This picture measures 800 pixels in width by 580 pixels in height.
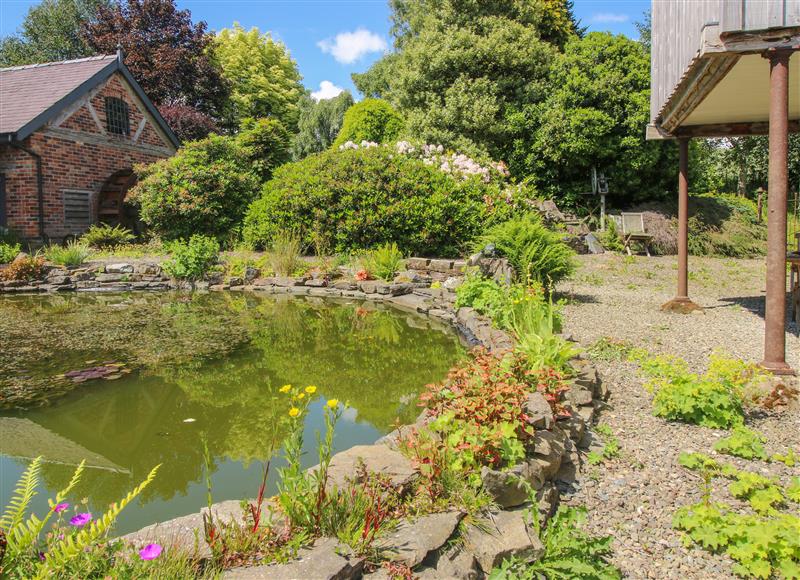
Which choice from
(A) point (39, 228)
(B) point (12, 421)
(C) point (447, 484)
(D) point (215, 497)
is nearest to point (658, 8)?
(C) point (447, 484)

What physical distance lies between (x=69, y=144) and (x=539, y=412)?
16.4m

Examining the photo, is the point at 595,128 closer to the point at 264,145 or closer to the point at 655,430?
the point at 264,145

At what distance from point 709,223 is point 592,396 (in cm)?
1173

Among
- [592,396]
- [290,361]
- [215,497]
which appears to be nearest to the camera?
[215,497]

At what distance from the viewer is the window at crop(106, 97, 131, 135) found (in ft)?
55.9

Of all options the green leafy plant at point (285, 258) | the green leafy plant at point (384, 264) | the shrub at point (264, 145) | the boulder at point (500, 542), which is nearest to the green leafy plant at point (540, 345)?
the boulder at point (500, 542)

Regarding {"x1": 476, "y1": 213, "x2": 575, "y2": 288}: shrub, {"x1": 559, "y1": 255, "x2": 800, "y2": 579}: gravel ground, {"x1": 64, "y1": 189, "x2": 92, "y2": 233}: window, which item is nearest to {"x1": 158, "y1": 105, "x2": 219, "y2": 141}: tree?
{"x1": 64, "y1": 189, "x2": 92, "y2": 233}: window

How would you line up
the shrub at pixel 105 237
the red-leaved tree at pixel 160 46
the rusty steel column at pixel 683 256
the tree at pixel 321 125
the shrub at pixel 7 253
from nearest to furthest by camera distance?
the rusty steel column at pixel 683 256, the shrub at pixel 7 253, the shrub at pixel 105 237, the red-leaved tree at pixel 160 46, the tree at pixel 321 125

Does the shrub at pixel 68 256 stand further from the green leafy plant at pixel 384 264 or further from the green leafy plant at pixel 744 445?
the green leafy plant at pixel 744 445

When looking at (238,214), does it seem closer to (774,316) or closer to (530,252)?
(530,252)

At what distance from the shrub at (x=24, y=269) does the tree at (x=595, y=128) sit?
11.1m

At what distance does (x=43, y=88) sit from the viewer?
1605cm

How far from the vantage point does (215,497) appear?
2.87m

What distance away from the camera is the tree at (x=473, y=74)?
15.4 metres
